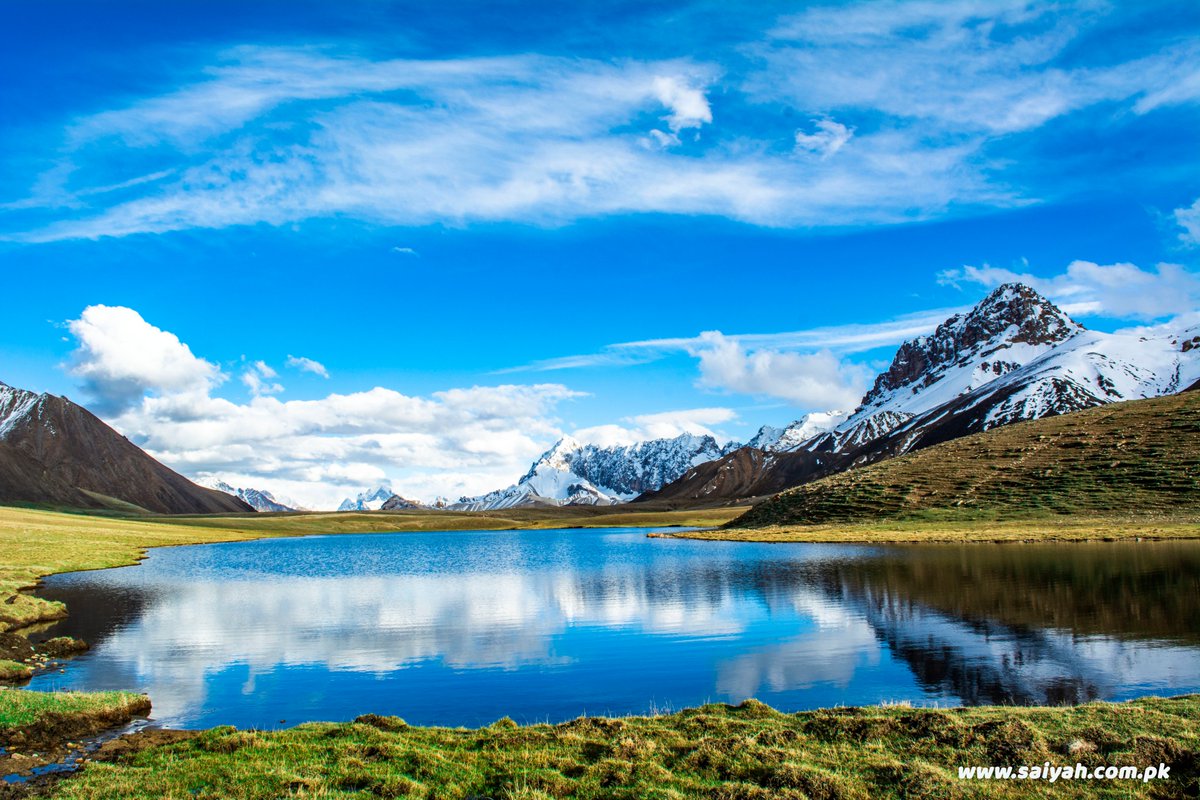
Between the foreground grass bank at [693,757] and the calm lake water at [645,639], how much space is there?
477 cm

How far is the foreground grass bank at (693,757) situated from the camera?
50.8ft

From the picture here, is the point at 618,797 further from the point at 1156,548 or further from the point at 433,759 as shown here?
the point at 1156,548

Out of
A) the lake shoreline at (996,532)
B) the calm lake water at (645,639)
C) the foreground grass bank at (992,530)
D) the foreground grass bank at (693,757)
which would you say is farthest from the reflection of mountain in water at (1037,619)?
the foreground grass bank at (992,530)

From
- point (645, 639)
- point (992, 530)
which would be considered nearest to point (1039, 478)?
point (992, 530)

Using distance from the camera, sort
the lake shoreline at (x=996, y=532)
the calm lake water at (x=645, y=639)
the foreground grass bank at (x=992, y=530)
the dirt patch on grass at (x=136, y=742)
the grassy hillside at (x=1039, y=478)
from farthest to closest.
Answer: the grassy hillside at (x=1039, y=478)
the foreground grass bank at (x=992, y=530)
the lake shoreline at (x=996, y=532)
the calm lake water at (x=645, y=639)
the dirt patch on grass at (x=136, y=742)

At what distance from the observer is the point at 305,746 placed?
19.5 m

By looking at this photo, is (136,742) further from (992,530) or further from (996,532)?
(992,530)

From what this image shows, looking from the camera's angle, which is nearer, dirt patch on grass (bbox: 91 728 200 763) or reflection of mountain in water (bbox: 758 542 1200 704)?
dirt patch on grass (bbox: 91 728 200 763)

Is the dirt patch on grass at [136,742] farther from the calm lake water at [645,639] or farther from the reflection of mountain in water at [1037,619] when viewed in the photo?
the reflection of mountain in water at [1037,619]

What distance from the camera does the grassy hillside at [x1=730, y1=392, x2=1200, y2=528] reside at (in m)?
119

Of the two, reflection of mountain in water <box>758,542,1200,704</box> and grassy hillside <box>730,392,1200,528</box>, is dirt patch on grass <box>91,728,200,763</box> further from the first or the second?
grassy hillside <box>730,392,1200,528</box>

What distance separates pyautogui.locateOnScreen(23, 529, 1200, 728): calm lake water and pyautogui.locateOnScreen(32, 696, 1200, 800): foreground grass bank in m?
4.77

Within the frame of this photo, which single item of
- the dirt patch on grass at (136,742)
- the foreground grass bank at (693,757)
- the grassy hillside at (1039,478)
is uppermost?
the grassy hillside at (1039,478)

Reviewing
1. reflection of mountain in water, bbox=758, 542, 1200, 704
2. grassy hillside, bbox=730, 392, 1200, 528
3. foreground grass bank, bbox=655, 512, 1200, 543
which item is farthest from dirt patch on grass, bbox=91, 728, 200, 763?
grassy hillside, bbox=730, 392, 1200, 528
